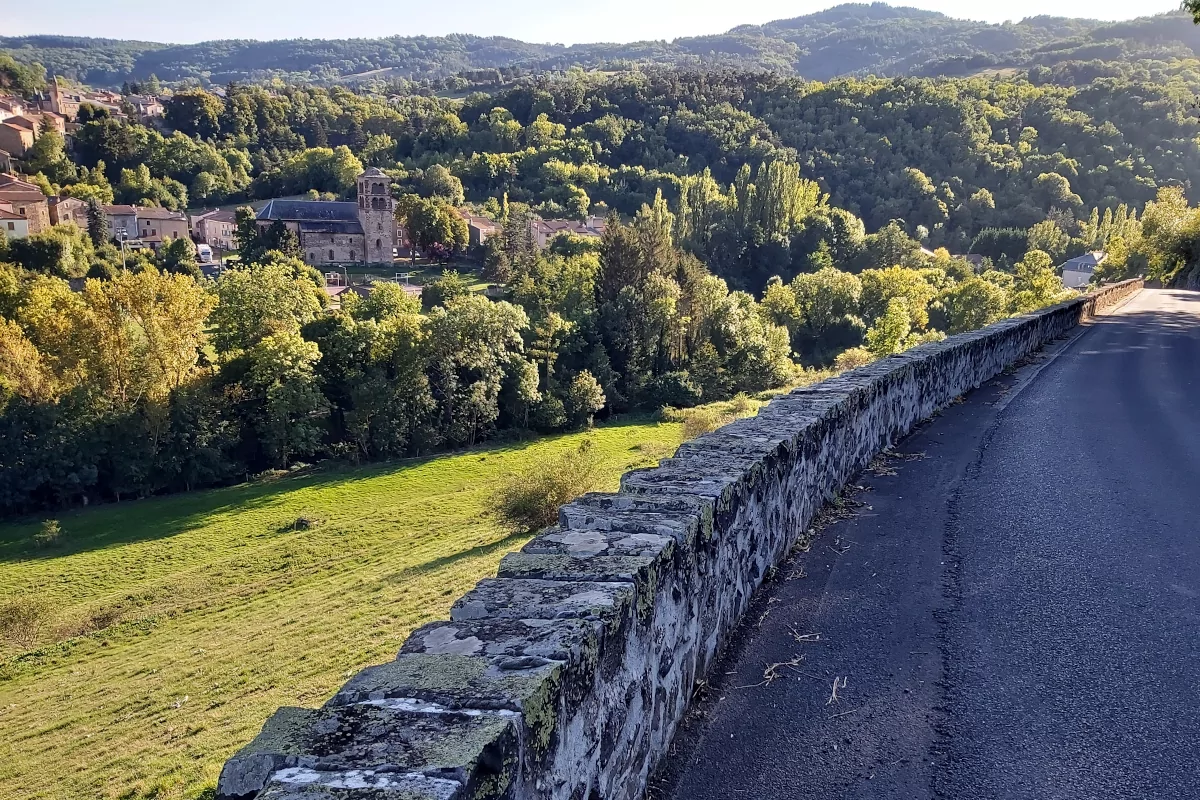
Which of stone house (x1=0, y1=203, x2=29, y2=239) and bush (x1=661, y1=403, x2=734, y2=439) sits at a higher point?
stone house (x1=0, y1=203, x2=29, y2=239)

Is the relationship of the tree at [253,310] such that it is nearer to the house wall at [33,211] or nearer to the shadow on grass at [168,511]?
the shadow on grass at [168,511]

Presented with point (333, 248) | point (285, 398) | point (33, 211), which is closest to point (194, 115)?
point (33, 211)

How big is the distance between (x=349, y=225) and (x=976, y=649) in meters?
98.9

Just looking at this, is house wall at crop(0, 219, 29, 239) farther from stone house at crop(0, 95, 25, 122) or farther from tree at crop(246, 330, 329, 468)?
stone house at crop(0, 95, 25, 122)

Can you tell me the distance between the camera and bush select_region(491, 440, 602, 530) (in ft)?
92.8

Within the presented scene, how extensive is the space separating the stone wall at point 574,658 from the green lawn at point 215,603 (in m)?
4.11

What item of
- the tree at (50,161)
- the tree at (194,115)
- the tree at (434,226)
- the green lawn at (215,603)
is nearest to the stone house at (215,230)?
the tree at (50,161)

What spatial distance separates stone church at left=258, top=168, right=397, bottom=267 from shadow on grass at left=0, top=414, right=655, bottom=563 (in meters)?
55.0

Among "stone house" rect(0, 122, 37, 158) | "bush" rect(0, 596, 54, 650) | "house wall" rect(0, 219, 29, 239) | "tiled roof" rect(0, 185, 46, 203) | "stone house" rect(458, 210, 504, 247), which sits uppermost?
"stone house" rect(0, 122, 37, 158)

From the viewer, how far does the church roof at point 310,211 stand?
3760 inches

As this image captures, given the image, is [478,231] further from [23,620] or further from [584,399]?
[23,620]

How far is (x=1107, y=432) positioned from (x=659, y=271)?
50.5 m

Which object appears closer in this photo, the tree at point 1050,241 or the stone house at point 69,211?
the stone house at point 69,211

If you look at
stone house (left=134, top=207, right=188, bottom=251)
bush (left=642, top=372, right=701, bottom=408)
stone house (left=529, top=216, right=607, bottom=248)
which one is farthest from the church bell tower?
bush (left=642, top=372, right=701, bottom=408)
